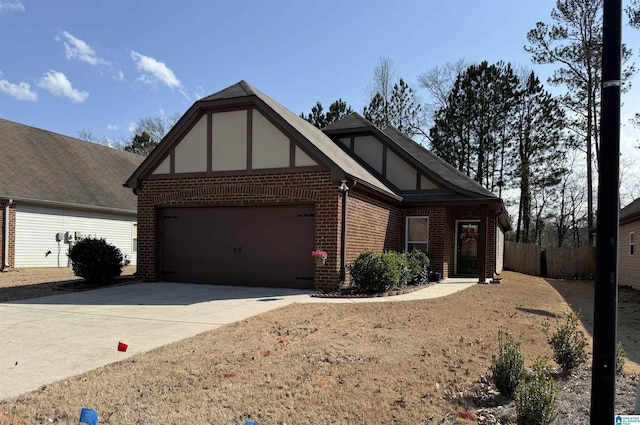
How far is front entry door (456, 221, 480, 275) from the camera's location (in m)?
16.9

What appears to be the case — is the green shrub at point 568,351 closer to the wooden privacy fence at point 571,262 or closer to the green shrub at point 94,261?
the green shrub at point 94,261

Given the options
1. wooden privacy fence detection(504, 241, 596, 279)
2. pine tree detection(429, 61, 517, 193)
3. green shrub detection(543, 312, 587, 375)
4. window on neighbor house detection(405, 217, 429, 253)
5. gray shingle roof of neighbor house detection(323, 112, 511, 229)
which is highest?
pine tree detection(429, 61, 517, 193)

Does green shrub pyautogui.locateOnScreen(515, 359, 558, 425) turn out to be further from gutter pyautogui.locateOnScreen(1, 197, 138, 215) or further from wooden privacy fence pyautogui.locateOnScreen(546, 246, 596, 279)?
wooden privacy fence pyautogui.locateOnScreen(546, 246, 596, 279)

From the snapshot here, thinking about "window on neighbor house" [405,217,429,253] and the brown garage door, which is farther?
"window on neighbor house" [405,217,429,253]

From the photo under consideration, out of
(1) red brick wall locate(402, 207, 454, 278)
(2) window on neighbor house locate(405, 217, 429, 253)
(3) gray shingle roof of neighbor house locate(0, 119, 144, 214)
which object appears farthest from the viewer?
(3) gray shingle roof of neighbor house locate(0, 119, 144, 214)

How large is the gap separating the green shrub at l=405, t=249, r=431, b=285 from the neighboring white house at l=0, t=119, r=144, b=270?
45.9ft

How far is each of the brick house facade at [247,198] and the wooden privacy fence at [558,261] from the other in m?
12.2

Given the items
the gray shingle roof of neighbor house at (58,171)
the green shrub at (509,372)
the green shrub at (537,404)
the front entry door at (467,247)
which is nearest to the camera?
the green shrub at (537,404)

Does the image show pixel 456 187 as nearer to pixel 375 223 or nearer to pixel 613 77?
pixel 375 223

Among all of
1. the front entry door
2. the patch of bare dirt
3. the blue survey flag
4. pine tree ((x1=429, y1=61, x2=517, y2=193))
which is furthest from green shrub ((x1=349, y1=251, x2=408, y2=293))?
pine tree ((x1=429, y1=61, x2=517, y2=193))

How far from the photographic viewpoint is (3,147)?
18.4m

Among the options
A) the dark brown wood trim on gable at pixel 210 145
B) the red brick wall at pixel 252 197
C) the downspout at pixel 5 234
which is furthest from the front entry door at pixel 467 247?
the downspout at pixel 5 234

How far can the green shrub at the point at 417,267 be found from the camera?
40.4 ft

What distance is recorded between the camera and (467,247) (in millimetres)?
16984
